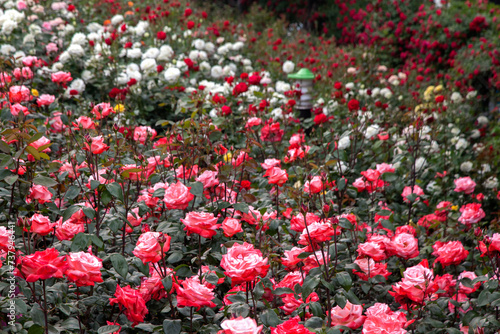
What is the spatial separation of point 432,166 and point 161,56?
2.83 metres

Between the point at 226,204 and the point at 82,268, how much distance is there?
0.66 meters

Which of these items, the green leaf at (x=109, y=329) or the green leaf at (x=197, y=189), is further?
the green leaf at (x=197, y=189)

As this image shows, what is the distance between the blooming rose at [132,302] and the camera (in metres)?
1.31

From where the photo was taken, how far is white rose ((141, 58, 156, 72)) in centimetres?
429

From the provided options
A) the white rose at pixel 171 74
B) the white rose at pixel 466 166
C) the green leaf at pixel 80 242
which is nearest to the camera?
the green leaf at pixel 80 242

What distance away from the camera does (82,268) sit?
1.23 m

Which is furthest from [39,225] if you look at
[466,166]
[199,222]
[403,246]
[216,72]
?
[216,72]

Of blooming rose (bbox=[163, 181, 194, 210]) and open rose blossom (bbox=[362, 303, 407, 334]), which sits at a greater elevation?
blooming rose (bbox=[163, 181, 194, 210])

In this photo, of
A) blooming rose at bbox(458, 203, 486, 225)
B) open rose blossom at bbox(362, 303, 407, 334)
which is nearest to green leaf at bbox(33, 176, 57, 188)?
open rose blossom at bbox(362, 303, 407, 334)

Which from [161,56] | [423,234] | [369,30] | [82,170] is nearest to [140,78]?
[161,56]

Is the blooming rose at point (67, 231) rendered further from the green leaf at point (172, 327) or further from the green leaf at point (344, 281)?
the green leaf at point (344, 281)

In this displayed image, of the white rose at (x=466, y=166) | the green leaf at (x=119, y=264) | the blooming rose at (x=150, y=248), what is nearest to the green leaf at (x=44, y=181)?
the green leaf at (x=119, y=264)

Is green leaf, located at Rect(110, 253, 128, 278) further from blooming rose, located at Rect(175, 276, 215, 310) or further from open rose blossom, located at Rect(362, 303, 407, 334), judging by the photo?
open rose blossom, located at Rect(362, 303, 407, 334)

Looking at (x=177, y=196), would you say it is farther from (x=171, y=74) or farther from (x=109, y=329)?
(x=171, y=74)
